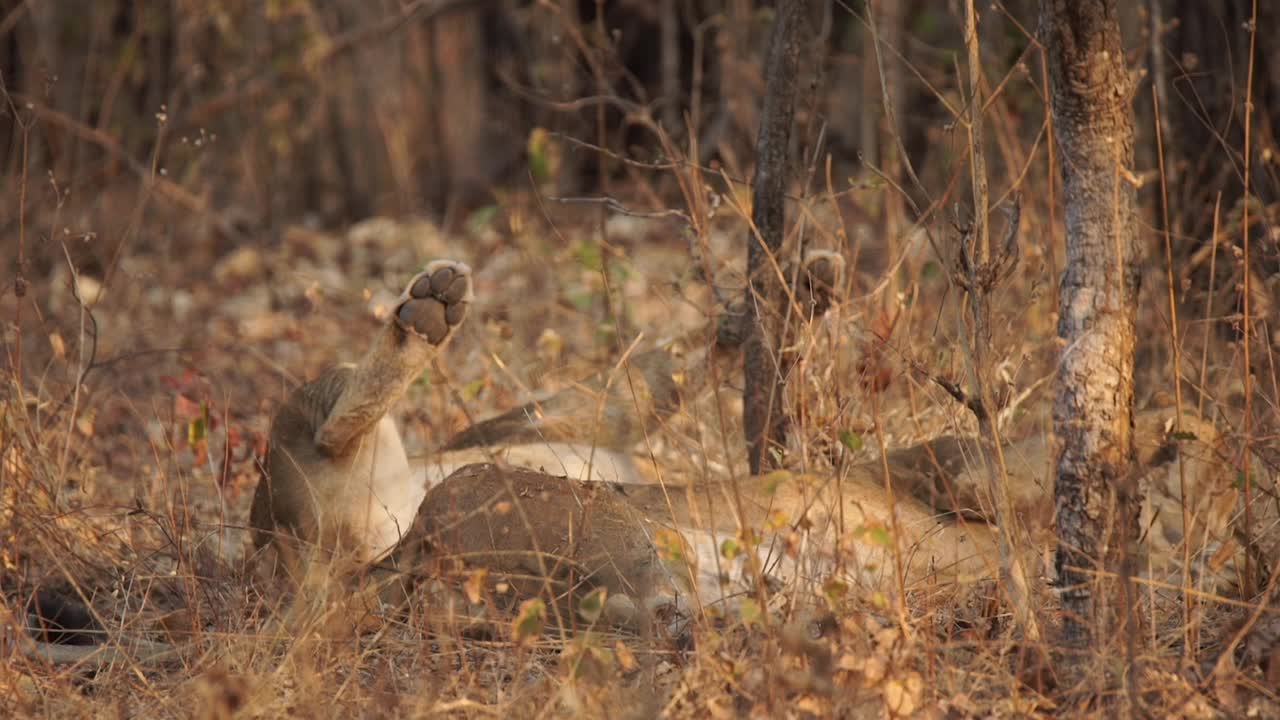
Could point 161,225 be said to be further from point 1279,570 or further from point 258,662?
point 1279,570

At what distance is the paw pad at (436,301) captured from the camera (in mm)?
3096

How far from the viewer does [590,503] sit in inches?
109

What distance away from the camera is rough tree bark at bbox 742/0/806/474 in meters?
3.25

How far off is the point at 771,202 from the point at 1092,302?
3.48 ft

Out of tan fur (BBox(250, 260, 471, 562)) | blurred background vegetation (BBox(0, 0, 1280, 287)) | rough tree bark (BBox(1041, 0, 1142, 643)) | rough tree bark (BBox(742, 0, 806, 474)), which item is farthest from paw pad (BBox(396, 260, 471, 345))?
blurred background vegetation (BBox(0, 0, 1280, 287))

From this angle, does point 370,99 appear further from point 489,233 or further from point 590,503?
point 590,503

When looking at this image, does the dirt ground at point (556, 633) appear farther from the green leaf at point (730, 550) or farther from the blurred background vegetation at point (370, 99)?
the blurred background vegetation at point (370, 99)

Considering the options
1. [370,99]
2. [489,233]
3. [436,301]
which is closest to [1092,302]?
[436,301]

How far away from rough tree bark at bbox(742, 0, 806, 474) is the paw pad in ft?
2.04

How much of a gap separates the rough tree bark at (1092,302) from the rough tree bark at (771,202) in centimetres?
89

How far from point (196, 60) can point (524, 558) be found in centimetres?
589

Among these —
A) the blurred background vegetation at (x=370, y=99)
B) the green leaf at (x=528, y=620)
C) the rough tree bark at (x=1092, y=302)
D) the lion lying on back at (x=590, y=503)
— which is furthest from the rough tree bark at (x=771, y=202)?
the blurred background vegetation at (x=370, y=99)

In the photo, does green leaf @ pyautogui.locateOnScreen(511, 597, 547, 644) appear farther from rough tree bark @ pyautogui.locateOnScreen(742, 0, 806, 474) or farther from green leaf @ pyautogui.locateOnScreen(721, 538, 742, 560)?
rough tree bark @ pyautogui.locateOnScreen(742, 0, 806, 474)

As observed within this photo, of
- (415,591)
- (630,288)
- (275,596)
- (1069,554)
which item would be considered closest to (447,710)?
(415,591)
